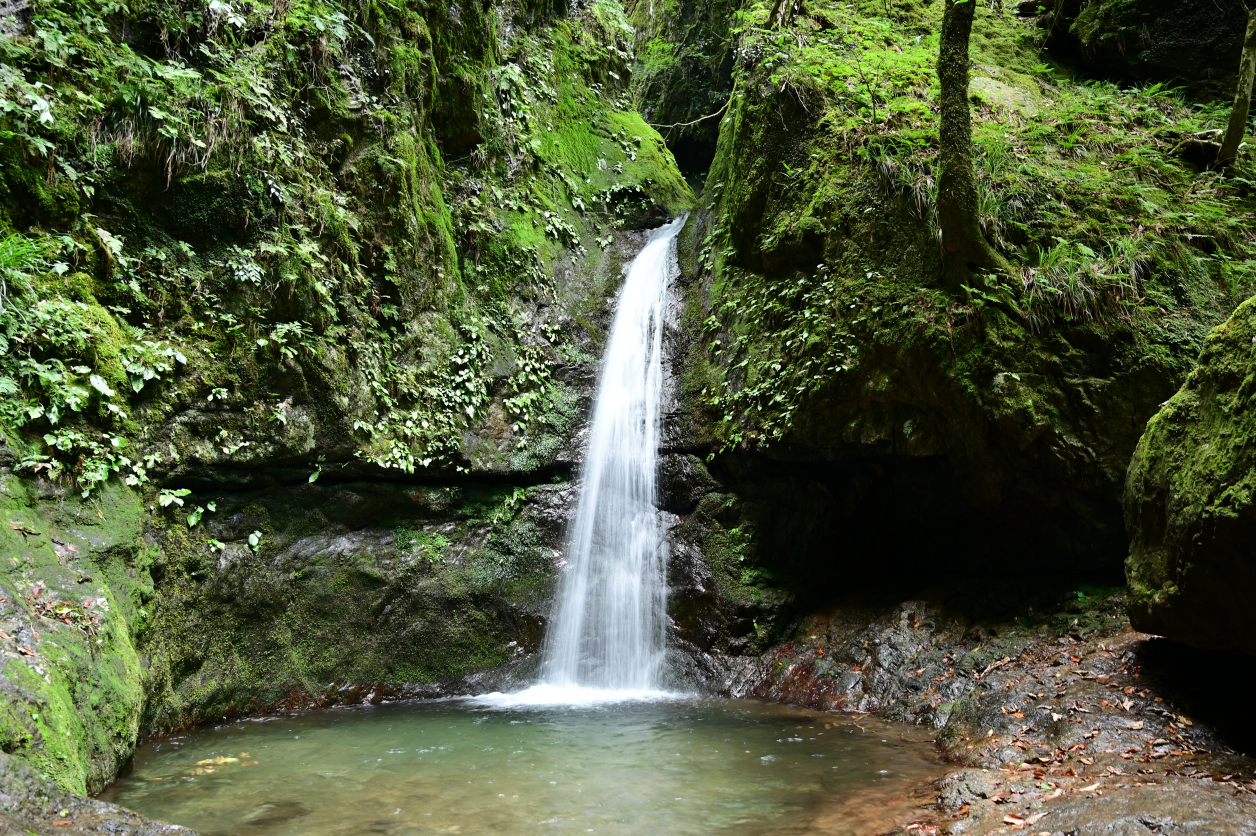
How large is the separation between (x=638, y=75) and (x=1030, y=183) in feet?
51.0

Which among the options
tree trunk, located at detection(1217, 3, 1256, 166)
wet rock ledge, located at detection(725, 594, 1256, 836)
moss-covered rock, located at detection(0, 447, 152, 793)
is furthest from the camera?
tree trunk, located at detection(1217, 3, 1256, 166)

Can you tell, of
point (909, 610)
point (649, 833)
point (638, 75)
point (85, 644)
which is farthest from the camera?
point (638, 75)

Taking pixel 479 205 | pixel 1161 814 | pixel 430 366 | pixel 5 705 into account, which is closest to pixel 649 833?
pixel 1161 814

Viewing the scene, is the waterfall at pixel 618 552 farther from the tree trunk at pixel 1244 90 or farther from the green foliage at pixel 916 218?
the tree trunk at pixel 1244 90

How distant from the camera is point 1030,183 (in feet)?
24.5

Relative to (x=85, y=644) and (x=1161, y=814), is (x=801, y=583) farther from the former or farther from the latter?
(x=85, y=644)

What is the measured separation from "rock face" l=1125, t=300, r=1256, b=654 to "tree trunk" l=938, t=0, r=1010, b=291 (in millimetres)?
3004

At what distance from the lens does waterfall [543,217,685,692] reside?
339 inches

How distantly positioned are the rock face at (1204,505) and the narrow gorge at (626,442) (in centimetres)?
3

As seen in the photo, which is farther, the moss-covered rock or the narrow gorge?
the narrow gorge

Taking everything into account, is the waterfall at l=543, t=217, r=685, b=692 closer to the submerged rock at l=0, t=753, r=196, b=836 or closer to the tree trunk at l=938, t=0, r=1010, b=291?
the tree trunk at l=938, t=0, r=1010, b=291

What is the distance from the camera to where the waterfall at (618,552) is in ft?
28.2

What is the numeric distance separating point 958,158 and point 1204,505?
444 centimetres

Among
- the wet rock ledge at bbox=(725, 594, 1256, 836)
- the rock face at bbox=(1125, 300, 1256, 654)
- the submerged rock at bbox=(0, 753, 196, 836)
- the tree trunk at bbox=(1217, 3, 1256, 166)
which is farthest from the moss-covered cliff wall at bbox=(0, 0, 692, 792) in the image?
the tree trunk at bbox=(1217, 3, 1256, 166)
